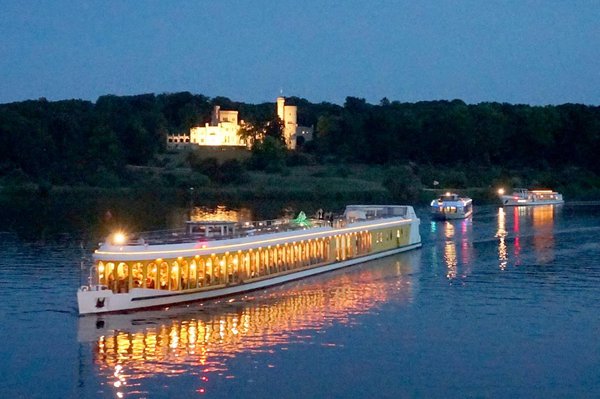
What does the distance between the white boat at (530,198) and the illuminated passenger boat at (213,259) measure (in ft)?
241

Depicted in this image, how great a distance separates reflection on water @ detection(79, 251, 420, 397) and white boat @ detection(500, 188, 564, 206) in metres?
84.0

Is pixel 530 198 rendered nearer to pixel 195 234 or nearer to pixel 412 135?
pixel 412 135

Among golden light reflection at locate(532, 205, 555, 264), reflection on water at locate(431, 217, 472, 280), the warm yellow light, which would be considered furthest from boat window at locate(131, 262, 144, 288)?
golden light reflection at locate(532, 205, 555, 264)

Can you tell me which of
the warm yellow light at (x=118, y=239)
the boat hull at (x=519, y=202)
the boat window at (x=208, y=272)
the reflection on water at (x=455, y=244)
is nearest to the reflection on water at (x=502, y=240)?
the reflection on water at (x=455, y=244)

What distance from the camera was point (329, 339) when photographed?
38.5 m

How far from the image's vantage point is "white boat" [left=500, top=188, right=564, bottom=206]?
5246 inches

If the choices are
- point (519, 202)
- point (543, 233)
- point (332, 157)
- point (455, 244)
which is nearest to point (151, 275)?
point (455, 244)

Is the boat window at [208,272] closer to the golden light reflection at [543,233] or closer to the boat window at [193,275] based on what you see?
the boat window at [193,275]

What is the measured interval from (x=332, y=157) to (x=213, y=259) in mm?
129112

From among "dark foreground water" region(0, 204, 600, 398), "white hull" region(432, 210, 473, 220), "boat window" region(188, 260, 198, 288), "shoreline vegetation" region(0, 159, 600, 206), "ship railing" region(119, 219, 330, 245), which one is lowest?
"dark foreground water" region(0, 204, 600, 398)

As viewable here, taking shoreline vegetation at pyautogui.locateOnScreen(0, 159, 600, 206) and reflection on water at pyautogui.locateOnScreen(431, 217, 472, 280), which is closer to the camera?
reflection on water at pyautogui.locateOnScreen(431, 217, 472, 280)

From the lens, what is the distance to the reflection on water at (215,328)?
34.0m

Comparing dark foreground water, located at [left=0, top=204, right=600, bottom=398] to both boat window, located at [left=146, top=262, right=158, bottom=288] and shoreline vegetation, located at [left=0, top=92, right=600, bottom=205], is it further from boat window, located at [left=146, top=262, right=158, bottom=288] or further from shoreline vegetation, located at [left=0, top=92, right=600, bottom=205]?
shoreline vegetation, located at [left=0, top=92, right=600, bottom=205]

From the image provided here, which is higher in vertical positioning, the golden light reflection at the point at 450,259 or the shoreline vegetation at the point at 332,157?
the shoreline vegetation at the point at 332,157
